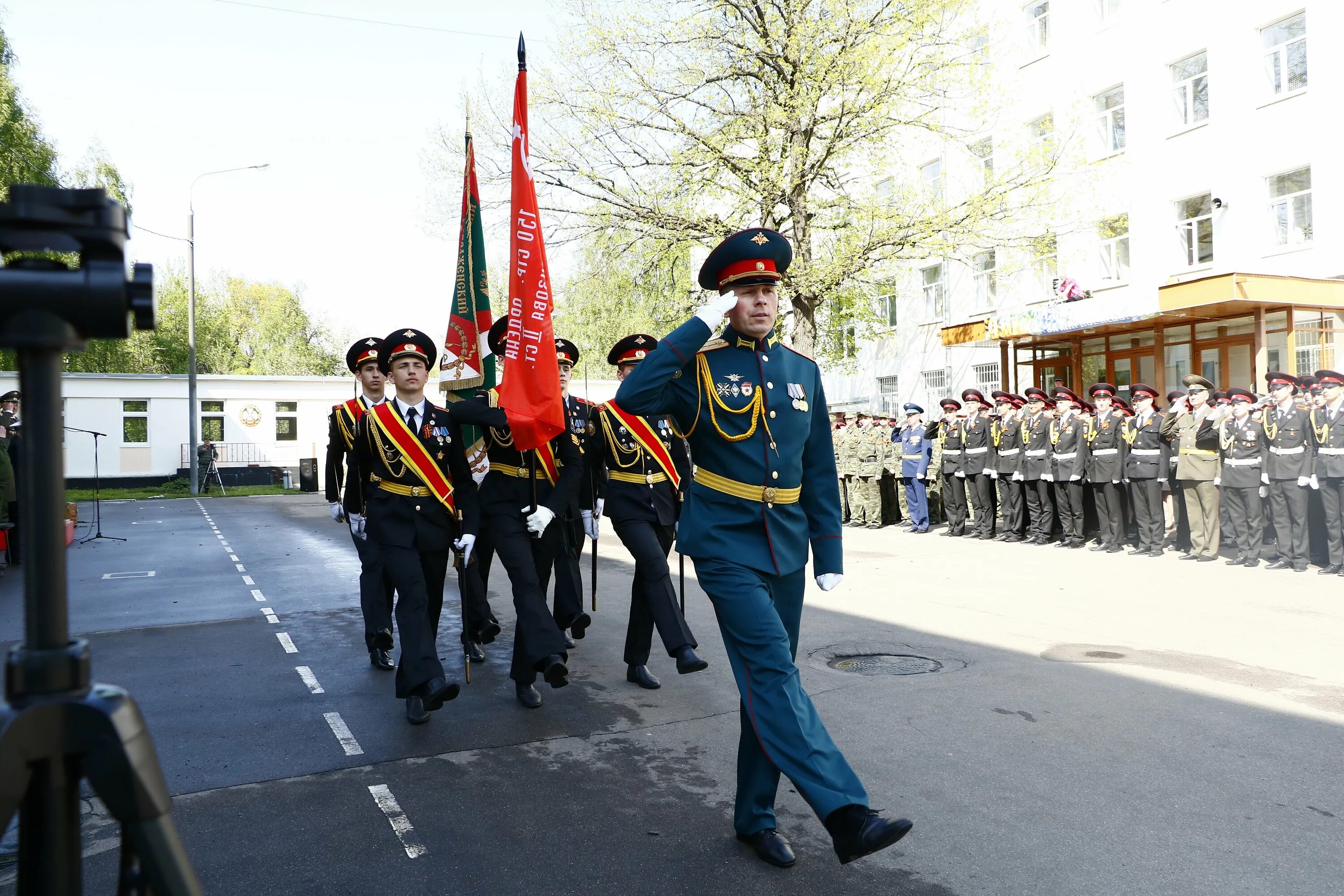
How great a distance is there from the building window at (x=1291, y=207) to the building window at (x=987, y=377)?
7490mm

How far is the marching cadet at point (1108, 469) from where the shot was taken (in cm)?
1345

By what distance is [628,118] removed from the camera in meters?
19.8

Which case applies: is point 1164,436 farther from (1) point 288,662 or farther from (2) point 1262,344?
(1) point 288,662

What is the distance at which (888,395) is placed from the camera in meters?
31.5

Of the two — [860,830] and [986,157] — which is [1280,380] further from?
[986,157]

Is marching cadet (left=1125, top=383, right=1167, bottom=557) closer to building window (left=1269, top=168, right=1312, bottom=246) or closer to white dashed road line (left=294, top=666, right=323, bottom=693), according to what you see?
building window (left=1269, top=168, right=1312, bottom=246)

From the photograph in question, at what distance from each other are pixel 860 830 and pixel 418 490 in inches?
139

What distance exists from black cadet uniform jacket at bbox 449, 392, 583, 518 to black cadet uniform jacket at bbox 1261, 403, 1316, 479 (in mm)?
8456

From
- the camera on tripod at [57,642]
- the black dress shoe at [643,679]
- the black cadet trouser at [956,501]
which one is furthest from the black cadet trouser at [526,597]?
the black cadet trouser at [956,501]

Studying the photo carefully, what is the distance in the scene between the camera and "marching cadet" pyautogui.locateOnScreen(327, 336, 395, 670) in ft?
21.4

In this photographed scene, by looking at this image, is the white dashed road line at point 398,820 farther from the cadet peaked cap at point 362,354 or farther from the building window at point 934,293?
the building window at point 934,293

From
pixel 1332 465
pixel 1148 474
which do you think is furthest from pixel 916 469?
pixel 1332 465

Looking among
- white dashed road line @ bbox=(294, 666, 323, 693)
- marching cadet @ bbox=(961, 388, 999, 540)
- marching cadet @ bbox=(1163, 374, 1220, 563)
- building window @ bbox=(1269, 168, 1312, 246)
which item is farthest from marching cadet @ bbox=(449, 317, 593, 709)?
building window @ bbox=(1269, 168, 1312, 246)

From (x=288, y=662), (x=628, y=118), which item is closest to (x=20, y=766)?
(x=288, y=662)
